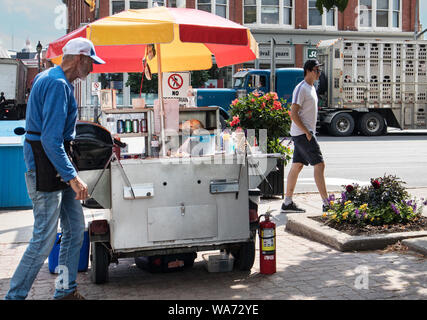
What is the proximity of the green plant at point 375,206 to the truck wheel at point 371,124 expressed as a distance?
18.7 m

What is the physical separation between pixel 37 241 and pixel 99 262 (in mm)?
968

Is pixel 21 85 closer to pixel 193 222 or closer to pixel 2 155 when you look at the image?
pixel 2 155

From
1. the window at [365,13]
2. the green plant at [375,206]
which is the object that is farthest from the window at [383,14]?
the green plant at [375,206]

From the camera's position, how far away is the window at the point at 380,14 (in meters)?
37.2

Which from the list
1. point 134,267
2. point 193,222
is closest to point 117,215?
point 193,222

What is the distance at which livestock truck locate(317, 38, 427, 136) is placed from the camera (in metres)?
25.0

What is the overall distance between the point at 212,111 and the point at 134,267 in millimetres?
1915

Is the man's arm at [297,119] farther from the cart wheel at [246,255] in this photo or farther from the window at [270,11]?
the window at [270,11]

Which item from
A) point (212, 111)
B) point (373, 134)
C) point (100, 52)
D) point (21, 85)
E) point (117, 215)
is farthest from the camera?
point (21, 85)

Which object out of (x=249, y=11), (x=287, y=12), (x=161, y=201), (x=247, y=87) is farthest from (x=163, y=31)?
(x=287, y=12)

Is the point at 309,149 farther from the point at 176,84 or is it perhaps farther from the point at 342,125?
the point at 342,125

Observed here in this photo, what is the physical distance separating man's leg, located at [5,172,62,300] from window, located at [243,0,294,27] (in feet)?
108

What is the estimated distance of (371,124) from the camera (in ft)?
82.9
